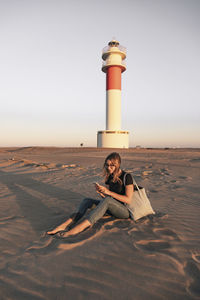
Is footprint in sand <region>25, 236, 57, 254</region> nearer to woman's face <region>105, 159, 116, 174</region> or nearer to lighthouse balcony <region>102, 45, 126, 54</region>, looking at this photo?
woman's face <region>105, 159, 116, 174</region>

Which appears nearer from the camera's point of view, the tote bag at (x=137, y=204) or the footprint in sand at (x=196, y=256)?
the footprint in sand at (x=196, y=256)

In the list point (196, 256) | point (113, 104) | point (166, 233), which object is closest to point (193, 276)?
point (196, 256)

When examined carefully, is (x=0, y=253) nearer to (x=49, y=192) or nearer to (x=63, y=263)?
(x=63, y=263)

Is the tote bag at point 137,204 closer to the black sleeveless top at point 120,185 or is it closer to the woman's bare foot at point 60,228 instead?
the black sleeveless top at point 120,185

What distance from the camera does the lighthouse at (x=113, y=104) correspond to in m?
19.2

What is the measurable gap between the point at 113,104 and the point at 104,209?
58.7 feet

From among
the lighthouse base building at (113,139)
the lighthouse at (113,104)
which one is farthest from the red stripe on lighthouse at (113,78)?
the lighthouse base building at (113,139)

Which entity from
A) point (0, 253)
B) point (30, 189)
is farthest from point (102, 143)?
point (0, 253)

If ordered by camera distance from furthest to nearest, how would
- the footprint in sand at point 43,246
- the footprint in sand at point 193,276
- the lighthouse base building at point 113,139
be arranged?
the lighthouse base building at point 113,139 < the footprint in sand at point 43,246 < the footprint in sand at point 193,276

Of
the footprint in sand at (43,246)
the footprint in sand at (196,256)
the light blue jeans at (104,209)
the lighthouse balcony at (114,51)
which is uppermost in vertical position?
the lighthouse balcony at (114,51)

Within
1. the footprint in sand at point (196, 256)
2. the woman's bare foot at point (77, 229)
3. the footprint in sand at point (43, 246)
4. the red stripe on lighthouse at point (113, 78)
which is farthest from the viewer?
the red stripe on lighthouse at point (113, 78)

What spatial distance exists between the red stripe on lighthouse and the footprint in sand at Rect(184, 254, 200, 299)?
19.4m

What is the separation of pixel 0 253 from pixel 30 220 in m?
1.03

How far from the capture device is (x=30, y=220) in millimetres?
3199
